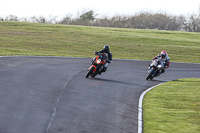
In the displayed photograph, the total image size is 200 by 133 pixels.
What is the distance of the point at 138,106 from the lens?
13.9 m

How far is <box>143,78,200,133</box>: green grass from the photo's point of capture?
11.3 m

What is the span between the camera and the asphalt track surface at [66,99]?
10570mm

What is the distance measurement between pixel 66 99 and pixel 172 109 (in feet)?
12.8

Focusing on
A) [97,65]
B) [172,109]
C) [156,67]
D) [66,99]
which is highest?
[97,65]

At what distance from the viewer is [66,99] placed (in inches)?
543

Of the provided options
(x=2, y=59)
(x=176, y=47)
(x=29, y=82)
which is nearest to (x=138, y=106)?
(x=29, y=82)

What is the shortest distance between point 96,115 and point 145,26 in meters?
99.2

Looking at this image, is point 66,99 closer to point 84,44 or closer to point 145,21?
point 84,44

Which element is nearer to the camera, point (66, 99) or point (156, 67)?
point (66, 99)

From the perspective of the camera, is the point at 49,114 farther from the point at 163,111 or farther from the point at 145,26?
the point at 145,26

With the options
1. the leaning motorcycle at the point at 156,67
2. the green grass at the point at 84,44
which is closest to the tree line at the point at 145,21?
the green grass at the point at 84,44

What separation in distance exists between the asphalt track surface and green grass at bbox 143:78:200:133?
1.79 feet

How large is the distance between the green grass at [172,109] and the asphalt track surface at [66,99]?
21.5 inches

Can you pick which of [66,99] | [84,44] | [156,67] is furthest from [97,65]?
[84,44]
